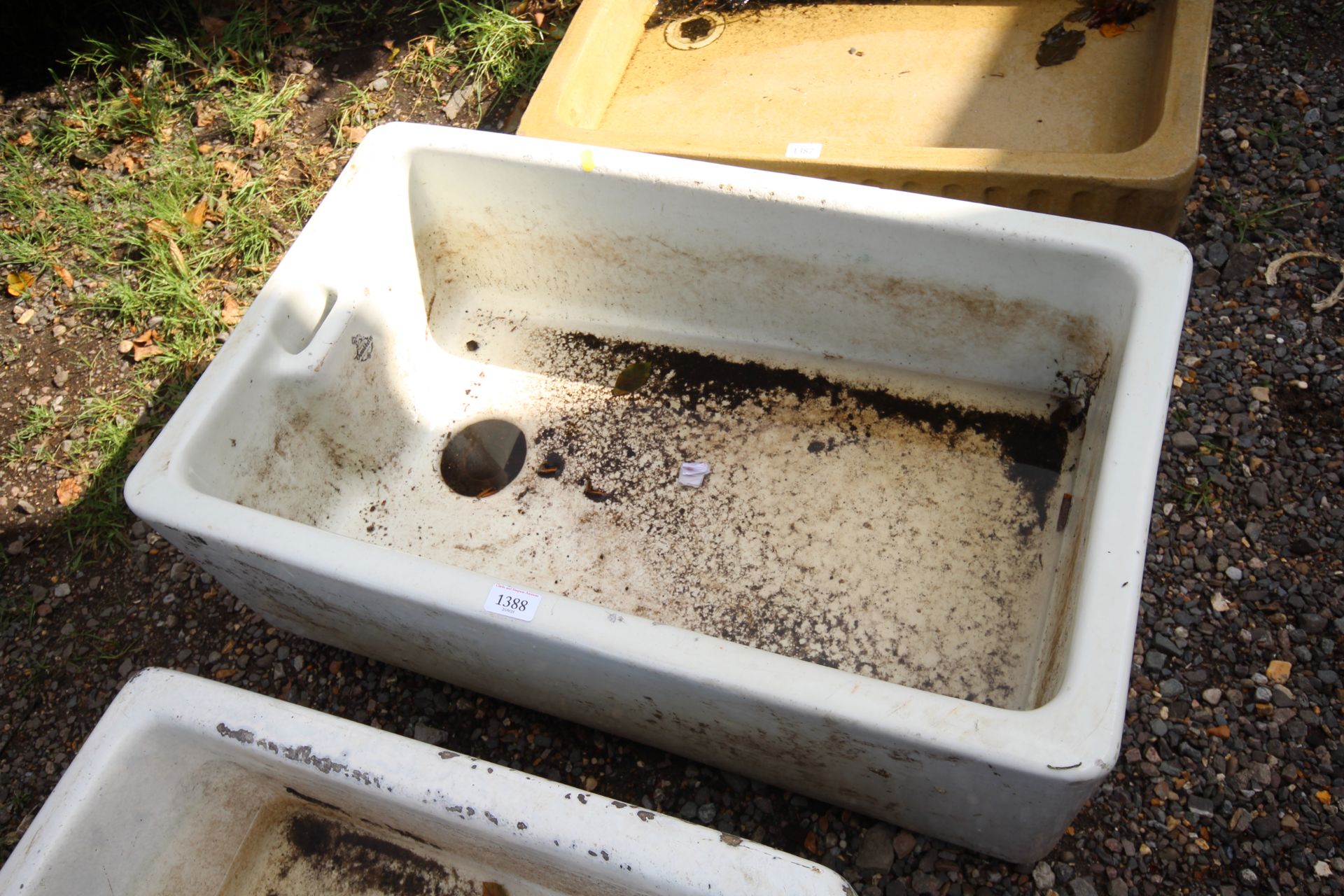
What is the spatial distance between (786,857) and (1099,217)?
1.49 metres

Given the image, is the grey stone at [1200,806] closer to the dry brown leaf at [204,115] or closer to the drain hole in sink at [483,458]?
the drain hole in sink at [483,458]

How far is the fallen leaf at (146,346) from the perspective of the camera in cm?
255

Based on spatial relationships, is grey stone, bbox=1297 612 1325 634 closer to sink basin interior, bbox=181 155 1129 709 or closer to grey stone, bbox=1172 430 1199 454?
grey stone, bbox=1172 430 1199 454

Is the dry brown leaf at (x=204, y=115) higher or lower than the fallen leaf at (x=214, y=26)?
lower

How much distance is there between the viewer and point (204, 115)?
120 inches

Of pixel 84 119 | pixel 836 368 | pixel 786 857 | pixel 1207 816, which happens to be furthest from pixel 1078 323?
pixel 84 119

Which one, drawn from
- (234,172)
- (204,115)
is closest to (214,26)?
(204,115)

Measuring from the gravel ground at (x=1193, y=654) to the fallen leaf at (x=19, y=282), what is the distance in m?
0.75

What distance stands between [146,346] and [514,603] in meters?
1.79

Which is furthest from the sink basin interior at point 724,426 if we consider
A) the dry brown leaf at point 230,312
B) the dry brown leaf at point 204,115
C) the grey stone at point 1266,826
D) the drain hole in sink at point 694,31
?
the dry brown leaf at point 204,115

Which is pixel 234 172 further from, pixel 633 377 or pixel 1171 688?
pixel 1171 688

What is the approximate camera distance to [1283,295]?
7.34ft

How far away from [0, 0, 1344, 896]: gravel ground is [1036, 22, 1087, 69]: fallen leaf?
479mm

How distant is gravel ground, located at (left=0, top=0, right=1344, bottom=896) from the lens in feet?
5.43
